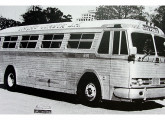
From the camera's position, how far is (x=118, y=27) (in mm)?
9164

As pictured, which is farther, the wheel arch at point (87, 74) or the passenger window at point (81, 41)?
the passenger window at point (81, 41)

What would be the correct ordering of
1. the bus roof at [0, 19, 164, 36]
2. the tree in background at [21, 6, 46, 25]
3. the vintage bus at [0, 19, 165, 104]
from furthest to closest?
the tree in background at [21, 6, 46, 25] < the bus roof at [0, 19, 164, 36] < the vintage bus at [0, 19, 165, 104]

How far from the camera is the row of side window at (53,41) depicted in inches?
387

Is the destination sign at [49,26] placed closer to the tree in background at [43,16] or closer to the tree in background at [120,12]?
the tree in background at [43,16]

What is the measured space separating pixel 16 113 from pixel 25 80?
7.38ft

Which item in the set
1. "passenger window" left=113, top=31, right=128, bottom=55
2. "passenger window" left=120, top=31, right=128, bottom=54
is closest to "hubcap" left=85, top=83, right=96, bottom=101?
"passenger window" left=113, top=31, right=128, bottom=55

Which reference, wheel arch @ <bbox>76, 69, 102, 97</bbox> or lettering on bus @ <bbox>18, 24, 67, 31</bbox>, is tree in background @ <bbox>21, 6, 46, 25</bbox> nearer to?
lettering on bus @ <bbox>18, 24, 67, 31</bbox>

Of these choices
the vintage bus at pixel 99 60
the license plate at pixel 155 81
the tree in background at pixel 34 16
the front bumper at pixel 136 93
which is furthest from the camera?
the tree in background at pixel 34 16

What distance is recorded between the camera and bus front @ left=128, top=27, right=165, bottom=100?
8.82 metres

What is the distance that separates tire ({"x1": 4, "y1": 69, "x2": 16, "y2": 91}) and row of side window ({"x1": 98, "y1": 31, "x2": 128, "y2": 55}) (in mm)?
4363

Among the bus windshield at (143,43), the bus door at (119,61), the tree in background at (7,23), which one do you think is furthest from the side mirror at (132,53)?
the tree in background at (7,23)

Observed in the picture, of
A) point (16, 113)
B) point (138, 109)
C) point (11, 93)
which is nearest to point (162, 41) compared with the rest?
point (138, 109)

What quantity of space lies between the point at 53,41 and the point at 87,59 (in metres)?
1.68
